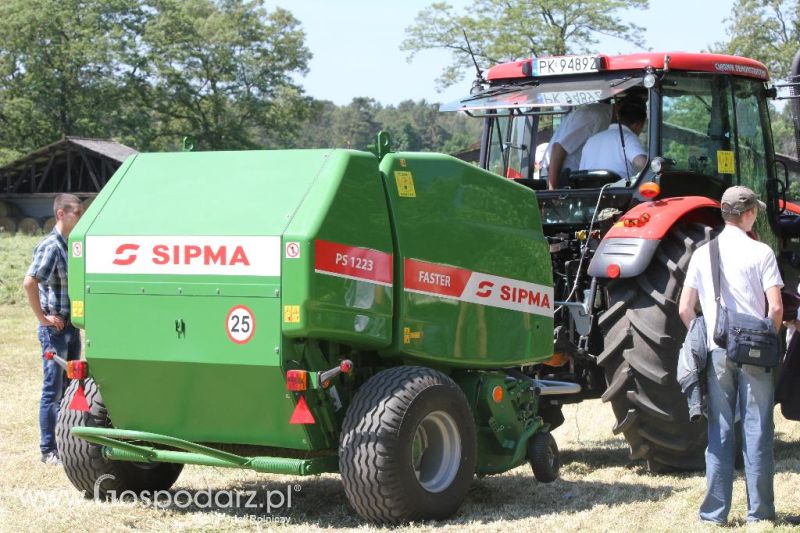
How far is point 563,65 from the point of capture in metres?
7.76

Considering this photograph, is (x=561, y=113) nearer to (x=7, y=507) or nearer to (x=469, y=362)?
(x=469, y=362)

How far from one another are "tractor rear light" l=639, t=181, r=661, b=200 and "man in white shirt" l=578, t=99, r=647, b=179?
203 mm

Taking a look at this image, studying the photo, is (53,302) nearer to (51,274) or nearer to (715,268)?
(51,274)

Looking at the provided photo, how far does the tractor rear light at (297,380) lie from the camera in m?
5.29

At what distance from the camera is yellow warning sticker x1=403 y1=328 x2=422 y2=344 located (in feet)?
18.9

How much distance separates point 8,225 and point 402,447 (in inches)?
1589

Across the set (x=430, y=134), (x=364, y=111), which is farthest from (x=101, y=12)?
(x=364, y=111)

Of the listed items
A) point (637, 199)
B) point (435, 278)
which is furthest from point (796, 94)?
point (435, 278)

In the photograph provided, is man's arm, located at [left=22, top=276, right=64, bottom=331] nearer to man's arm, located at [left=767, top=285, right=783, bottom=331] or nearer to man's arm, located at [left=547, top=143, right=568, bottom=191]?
man's arm, located at [left=547, top=143, right=568, bottom=191]

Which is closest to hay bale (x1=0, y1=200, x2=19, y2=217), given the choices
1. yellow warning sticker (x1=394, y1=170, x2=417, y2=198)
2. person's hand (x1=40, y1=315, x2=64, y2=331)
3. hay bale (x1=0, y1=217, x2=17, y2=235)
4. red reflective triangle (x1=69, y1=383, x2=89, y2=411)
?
hay bale (x1=0, y1=217, x2=17, y2=235)

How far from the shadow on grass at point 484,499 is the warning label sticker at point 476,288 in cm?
103

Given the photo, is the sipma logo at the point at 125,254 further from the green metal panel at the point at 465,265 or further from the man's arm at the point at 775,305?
the man's arm at the point at 775,305

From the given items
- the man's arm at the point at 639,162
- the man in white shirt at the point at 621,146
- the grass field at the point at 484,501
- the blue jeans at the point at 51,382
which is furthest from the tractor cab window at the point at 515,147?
the blue jeans at the point at 51,382

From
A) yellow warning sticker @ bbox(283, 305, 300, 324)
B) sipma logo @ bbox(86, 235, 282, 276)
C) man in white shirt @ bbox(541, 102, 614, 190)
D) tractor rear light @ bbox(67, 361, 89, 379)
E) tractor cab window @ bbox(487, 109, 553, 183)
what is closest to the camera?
yellow warning sticker @ bbox(283, 305, 300, 324)
